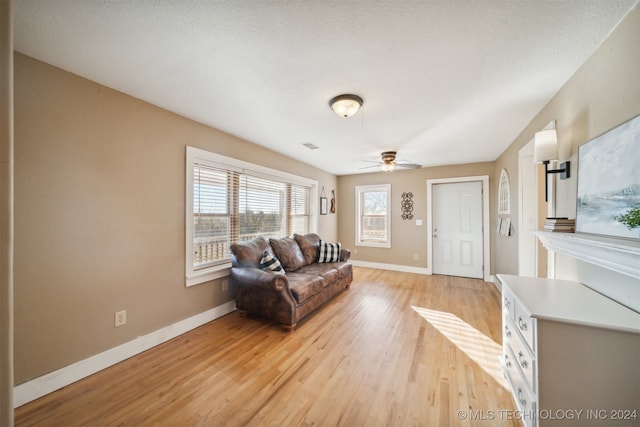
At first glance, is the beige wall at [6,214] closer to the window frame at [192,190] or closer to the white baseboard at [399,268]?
the window frame at [192,190]

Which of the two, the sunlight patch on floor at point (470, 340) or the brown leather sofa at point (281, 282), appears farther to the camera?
the brown leather sofa at point (281, 282)

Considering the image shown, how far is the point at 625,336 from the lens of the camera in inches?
43.8

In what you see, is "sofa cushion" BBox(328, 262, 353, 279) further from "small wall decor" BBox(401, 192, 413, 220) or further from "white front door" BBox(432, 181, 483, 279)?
"white front door" BBox(432, 181, 483, 279)

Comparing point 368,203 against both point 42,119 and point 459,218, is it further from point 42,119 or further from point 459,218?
point 42,119

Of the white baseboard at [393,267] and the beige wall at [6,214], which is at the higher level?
the beige wall at [6,214]

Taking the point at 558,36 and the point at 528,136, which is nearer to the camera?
the point at 558,36

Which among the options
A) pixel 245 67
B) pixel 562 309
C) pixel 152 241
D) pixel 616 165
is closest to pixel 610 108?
pixel 616 165

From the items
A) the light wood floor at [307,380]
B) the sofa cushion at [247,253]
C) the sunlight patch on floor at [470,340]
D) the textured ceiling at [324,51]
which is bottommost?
the light wood floor at [307,380]

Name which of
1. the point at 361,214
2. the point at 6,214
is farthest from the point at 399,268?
the point at 6,214

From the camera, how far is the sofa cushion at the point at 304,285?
2.76 m

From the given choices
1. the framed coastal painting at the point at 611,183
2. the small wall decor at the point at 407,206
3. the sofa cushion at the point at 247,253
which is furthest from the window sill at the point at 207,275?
the small wall decor at the point at 407,206

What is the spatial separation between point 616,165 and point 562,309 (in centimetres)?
85

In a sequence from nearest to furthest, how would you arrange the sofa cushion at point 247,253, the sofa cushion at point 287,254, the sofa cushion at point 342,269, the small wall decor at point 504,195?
1. the sofa cushion at point 247,253
2. the sofa cushion at point 287,254
3. the small wall decor at point 504,195
4. the sofa cushion at point 342,269

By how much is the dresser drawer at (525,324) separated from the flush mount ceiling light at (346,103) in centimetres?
194
